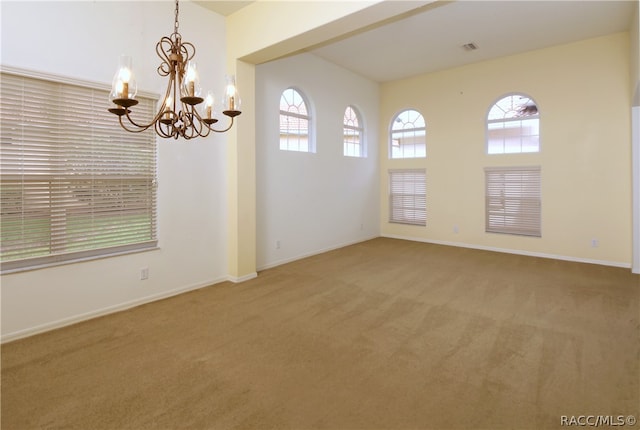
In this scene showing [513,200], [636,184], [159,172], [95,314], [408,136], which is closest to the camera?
[95,314]

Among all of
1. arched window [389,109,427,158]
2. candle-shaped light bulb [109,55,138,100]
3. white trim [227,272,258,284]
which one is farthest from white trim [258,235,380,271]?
candle-shaped light bulb [109,55,138,100]

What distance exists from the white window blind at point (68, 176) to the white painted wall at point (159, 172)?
0.14 m

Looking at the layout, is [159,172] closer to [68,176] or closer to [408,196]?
[68,176]

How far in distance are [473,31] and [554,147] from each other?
2.31 m

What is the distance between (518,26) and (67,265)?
6.09m

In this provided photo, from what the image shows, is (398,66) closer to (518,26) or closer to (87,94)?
(518,26)

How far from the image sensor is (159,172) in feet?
11.8

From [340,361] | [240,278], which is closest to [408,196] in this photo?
[240,278]

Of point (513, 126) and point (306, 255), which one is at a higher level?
point (513, 126)

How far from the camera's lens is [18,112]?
2.71 m

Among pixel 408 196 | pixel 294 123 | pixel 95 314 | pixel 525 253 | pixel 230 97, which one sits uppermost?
pixel 294 123

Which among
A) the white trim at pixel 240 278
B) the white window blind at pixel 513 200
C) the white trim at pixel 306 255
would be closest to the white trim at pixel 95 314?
the white trim at pixel 240 278

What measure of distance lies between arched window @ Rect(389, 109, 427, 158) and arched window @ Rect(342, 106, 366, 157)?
Answer: 0.83 meters

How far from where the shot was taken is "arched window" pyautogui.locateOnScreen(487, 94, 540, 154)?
18.7 feet
